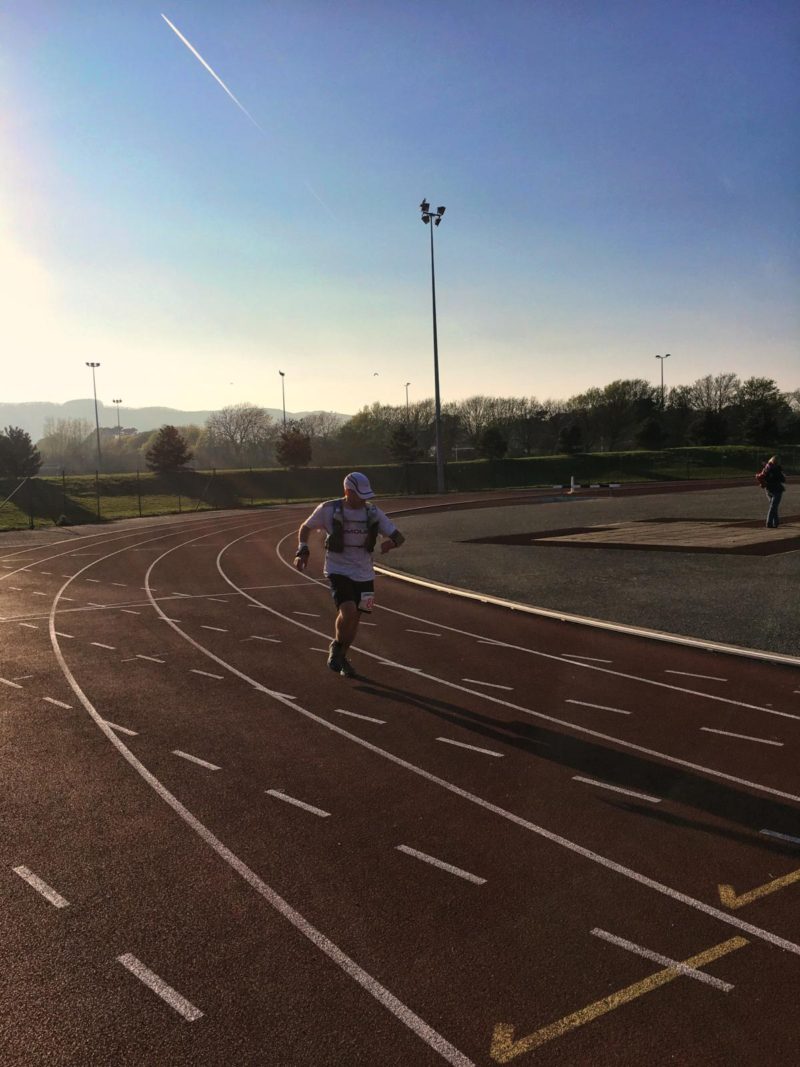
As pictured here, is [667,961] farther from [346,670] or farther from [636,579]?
[636,579]

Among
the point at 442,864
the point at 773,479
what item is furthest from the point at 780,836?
the point at 773,479

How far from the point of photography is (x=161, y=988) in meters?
3.43

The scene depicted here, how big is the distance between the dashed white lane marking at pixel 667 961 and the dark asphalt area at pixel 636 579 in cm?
639

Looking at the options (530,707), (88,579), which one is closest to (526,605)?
(530,707)

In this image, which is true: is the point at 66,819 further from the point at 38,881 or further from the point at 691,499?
the point at 691,499

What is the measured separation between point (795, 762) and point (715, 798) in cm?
104

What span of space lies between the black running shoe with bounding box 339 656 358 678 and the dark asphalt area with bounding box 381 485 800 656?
437cm

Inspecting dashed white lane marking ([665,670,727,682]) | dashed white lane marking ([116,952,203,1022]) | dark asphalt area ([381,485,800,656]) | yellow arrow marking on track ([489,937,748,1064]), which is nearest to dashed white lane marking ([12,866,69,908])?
dashed white lane marking ([116,952,203,1022])

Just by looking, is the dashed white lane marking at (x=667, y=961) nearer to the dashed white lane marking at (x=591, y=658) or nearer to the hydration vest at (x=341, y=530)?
the hydration vest at (x=341, y=530)

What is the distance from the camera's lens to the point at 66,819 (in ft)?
17.1

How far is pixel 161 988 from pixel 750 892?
10.2 feet

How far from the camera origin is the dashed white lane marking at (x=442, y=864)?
4301 mm

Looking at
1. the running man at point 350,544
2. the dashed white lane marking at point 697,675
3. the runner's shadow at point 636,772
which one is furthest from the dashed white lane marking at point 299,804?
the dashed white lane marking at point 697,675

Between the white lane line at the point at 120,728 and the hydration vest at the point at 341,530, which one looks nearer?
the white lane line at the point at 120,728
